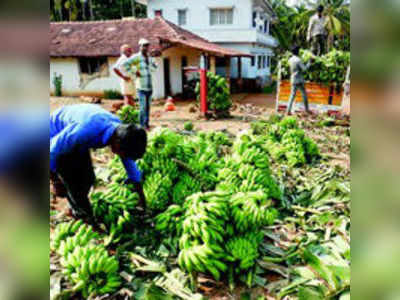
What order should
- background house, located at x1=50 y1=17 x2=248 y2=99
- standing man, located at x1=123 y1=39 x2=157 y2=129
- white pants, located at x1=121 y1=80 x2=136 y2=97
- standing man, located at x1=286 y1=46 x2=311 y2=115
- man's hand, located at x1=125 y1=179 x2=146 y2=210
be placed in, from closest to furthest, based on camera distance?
man's hand, located at x1=125 y1=179 x2=146 y2=210, standing man, located at x1=123 y1=39 x2=157 y2=129, white pants, located at x1=121 y1=80 x2=136 y2=97, standing man, located at x1=286 y1=46 x2=311 y2=115, background house, located at x1=50 y1=17 x2=248 y2=99

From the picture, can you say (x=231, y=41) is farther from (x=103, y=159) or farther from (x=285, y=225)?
(x=285, y=225)

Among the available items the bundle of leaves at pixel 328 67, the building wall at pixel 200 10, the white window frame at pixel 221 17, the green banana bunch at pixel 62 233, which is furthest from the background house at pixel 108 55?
the green banana bunch at pixel 62 233

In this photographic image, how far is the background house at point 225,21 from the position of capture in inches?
844

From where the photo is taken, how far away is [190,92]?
17.7 meters

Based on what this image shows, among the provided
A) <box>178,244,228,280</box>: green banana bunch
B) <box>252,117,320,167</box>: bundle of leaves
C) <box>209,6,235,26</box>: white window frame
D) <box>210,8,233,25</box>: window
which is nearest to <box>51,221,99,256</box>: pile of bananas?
<box>178,244,228,280</box>: green banana bunch

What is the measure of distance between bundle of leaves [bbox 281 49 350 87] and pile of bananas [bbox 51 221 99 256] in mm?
9126

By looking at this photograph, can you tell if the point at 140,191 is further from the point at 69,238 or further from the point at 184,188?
the point at 69,238

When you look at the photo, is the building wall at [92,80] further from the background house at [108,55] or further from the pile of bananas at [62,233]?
the pile of bananas at [62,233]

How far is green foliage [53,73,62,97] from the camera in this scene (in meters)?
17.8

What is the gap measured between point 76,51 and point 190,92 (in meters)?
6.38

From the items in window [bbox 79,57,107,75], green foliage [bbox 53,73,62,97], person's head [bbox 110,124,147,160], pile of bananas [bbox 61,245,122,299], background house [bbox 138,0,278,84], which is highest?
background house [bbox 138,0,278,84]

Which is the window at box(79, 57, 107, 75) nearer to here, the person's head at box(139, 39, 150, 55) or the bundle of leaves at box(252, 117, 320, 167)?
the person's head at box(139, 39, 150, 55)

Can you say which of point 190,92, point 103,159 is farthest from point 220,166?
point 190,92

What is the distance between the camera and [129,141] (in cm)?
301
